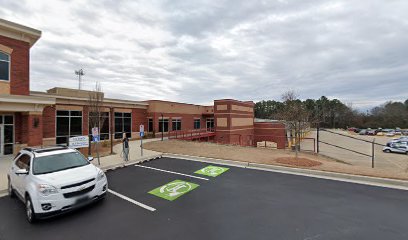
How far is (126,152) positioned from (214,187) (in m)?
7.18

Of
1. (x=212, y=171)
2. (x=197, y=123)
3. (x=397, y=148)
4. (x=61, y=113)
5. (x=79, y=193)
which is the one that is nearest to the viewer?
(x=79, y=193)

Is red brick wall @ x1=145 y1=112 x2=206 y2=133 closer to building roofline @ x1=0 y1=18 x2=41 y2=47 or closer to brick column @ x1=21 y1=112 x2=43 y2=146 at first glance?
brick column @ x1=21 y1=112 x2=43 y2=146

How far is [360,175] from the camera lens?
8.17 metres

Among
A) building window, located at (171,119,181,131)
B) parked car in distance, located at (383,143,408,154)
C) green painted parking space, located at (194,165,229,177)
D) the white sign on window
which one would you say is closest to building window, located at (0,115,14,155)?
the white sign on window

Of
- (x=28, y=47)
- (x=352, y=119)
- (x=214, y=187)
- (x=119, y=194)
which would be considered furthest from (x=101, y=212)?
(x=352, y=119)

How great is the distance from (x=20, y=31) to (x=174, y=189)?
51.4 ft

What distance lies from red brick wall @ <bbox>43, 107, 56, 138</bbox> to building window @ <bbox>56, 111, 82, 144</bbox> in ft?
1.59

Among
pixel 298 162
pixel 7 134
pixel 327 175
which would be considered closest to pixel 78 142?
pixel 7 134

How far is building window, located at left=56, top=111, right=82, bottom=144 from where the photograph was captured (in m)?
19.1

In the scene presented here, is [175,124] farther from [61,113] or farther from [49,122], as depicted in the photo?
[49,122]

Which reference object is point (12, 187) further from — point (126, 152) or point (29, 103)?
point (29, 103)

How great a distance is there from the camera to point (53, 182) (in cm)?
530

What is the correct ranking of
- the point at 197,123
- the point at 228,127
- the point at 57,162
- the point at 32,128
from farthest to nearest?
A: the point at 197,123
the point at 228,127
the point at 32,128
the point at 57,162

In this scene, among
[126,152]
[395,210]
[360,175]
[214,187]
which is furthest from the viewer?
[126,152]
